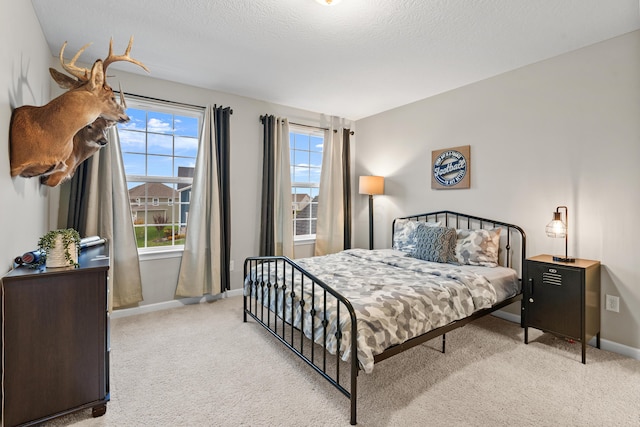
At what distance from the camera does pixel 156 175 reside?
3.58 m

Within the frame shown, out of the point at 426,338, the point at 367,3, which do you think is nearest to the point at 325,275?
the point at 426,338

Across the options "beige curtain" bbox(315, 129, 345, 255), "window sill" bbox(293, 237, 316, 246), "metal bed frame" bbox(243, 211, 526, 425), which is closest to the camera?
"metal bed frame" bbox(243, 211, 526, 425)

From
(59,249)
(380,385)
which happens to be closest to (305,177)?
(380,385)

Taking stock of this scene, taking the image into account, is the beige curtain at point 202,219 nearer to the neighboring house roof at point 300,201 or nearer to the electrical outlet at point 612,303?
the neighboring house roof at point 300,201

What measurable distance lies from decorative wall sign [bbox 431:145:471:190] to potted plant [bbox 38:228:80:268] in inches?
142

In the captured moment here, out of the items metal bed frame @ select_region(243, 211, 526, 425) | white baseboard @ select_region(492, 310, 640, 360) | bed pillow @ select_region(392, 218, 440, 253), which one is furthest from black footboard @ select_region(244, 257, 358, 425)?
white baseboard @ select_region(492, 310, 640, 360)

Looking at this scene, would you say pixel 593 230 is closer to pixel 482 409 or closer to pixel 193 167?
pixel 482 409

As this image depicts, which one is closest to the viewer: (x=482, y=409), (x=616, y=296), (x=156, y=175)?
(x=482, y=409)

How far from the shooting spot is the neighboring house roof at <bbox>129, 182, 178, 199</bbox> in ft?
11.5

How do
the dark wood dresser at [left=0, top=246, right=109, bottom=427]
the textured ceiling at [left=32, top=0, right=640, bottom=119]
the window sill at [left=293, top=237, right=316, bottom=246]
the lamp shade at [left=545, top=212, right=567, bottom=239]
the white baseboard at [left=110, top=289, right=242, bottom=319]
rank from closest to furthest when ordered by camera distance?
1. the dark wood dresser at [left=0, top=246, right=109, bottom=427]
2. the textured ceiling at [left=32, top=0, right=640, bottom=119]
3. the lamp shade at [left=545, top=212, right=567, bottom=239]
4. the white baseboard at [left=110, top=289, right=242, bottom=319]
5. the window sill at [left=293, top=237, right=316, bottom=246]

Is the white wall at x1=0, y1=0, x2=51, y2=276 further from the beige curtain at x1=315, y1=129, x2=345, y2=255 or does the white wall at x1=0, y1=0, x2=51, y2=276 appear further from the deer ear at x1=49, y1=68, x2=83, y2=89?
the beige curtain at x1=315, y1=129, x2=345, y2=255

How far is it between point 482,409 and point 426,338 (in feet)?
1.56

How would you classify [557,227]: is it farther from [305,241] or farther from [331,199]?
[305,241]

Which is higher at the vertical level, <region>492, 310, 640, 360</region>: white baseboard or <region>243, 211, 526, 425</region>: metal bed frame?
<region>243, 211, 526, 425</region>: metal bed frame
